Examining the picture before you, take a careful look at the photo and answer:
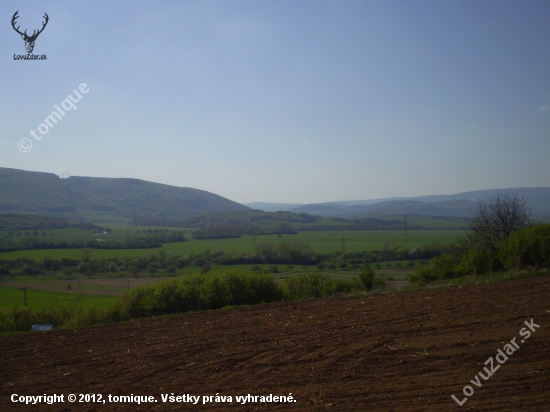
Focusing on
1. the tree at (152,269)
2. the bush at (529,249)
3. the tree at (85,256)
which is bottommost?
the tree at (152,269)

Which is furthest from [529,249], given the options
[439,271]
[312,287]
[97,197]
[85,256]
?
[97,197]

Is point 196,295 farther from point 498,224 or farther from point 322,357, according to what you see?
point 498,224

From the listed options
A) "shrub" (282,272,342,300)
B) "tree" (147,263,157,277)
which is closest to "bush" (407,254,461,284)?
"shrub" (282,272,342,300)

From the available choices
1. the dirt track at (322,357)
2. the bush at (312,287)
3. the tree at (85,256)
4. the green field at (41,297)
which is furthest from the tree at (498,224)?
the tree at (85,256)

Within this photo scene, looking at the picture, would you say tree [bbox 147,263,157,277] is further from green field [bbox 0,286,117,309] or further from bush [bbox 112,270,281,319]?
bush [bbox 112,270,281,319]

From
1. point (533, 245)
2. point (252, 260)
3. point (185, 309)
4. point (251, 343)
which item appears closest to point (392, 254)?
point (252, 260)

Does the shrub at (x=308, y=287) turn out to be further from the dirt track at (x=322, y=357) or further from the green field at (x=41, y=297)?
the green field at (x=41, y=297)
